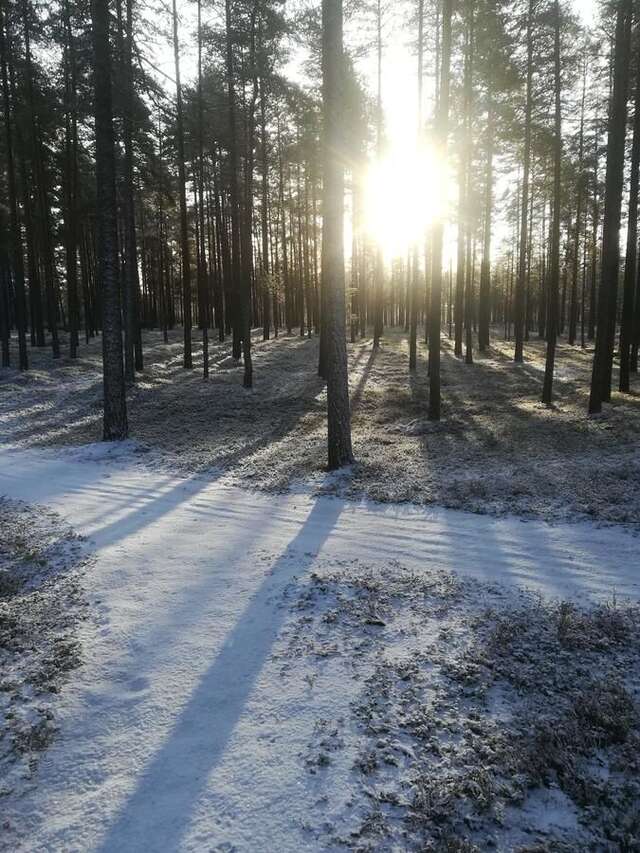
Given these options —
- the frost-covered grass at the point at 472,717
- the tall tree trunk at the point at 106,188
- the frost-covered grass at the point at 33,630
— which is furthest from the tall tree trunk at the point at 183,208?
the frost-covered grass at the point at 472,717

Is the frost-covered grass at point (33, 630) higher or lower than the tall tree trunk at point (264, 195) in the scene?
lower

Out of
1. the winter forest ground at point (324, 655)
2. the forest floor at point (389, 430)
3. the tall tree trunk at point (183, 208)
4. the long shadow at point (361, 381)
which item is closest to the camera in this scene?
the winter forest ground at point (324, 655)

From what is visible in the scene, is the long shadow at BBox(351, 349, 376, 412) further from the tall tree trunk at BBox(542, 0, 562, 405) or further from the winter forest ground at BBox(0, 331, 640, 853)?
the winter forest ground at BBox(0, 331, 640, 853)

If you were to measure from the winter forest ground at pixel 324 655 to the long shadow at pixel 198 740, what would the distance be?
0.7 inches

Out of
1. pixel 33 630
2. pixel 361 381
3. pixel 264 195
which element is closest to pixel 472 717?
pixel 33 630

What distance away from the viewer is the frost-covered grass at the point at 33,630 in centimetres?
346

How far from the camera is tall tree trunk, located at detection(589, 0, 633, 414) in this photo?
12.3 m

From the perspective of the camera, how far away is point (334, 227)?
9297 mm

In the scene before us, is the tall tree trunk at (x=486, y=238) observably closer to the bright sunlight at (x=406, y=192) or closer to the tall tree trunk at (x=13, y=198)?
the bright sunlight at (x=406, y=192)

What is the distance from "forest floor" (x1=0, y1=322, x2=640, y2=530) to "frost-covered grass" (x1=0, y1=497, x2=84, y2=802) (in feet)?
11.7

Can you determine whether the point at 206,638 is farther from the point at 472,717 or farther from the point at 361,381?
the point at 361,381

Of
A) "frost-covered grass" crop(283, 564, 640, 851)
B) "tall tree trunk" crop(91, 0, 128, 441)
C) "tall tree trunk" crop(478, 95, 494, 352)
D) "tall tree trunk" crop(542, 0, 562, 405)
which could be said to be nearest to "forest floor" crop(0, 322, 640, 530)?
"tall tree trunk" crop(542, 0, 562, 405)

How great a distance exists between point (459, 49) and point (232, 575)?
71.9 feet

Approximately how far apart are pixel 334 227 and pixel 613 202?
824 centimetres
